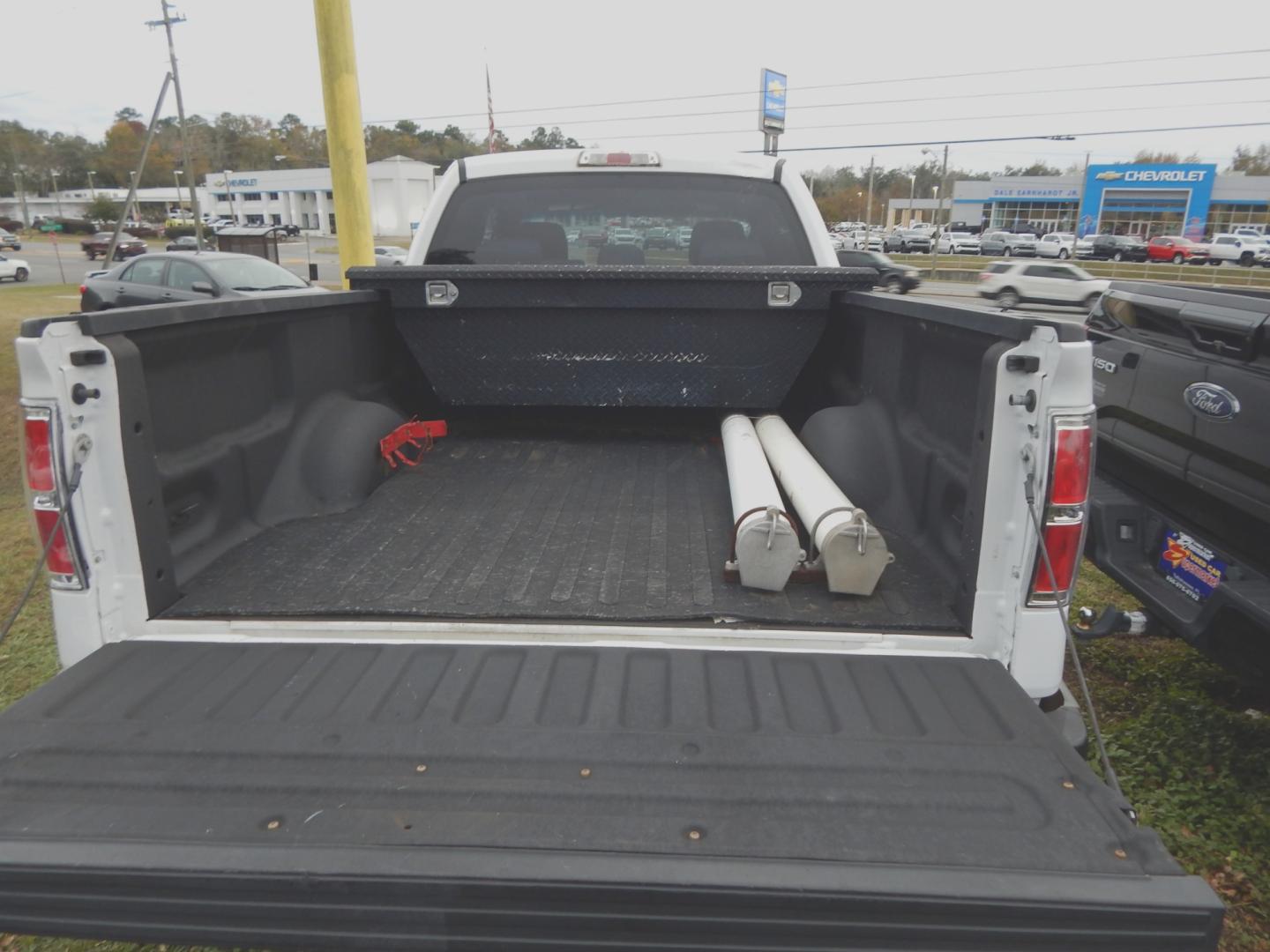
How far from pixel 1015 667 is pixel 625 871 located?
3.77ft

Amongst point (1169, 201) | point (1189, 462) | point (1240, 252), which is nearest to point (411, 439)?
point (1189, 462)

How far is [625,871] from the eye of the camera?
140 cm

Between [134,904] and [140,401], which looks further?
[140,401]

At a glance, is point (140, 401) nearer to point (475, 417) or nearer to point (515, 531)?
point (515, 531)

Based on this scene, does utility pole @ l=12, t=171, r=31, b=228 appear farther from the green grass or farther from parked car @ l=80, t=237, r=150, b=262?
the green grass

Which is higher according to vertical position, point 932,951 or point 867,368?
point 867,368

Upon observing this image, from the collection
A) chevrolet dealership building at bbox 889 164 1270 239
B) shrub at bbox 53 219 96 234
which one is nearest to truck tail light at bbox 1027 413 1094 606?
chevrolet dealership building at bbox 889 164 1270 239

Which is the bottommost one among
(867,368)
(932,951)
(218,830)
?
(932,951)

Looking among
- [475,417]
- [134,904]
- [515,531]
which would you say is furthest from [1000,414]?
[475,417]

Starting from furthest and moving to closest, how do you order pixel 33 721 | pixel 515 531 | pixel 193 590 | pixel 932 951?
pixel 515 531 → pixel 193 590 → pixel 33 721 → pixel 932 951

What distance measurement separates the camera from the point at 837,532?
2381 millimetres

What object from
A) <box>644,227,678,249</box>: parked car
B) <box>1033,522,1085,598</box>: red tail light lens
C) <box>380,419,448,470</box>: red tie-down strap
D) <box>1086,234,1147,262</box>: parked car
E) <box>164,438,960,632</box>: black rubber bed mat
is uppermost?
<box>644,227,678,249</box>: parked car

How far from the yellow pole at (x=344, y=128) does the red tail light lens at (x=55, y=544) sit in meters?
4.84

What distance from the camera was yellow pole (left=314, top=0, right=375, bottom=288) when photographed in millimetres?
6738
